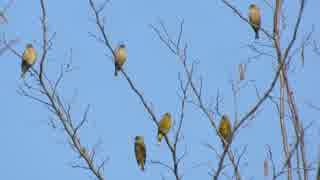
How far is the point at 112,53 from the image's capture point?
6777 millimetres

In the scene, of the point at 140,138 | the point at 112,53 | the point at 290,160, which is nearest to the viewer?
the point at 290,160

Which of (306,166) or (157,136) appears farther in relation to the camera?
(157,136)

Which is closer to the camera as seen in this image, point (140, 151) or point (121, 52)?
point (140, 151)

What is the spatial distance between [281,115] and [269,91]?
33cm

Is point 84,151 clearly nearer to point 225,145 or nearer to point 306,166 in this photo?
point 225,145

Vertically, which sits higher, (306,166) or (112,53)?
(112,53)

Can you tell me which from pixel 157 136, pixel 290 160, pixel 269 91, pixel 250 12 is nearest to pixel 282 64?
pixel 269 91

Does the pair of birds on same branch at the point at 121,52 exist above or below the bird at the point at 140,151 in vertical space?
above

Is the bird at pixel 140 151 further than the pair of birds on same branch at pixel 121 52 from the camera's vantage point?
No

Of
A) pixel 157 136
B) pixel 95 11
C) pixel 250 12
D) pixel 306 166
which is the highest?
pixel 250 12

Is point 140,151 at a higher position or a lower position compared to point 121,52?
lower

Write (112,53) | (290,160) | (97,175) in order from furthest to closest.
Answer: (112,53)
(97,175)
(290,160)

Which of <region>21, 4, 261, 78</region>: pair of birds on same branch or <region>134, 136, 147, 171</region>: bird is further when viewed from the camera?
<region>21, 4, 261, 78</region>: pair of birds on same branch

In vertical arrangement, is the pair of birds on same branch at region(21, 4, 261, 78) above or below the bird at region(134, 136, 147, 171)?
above
